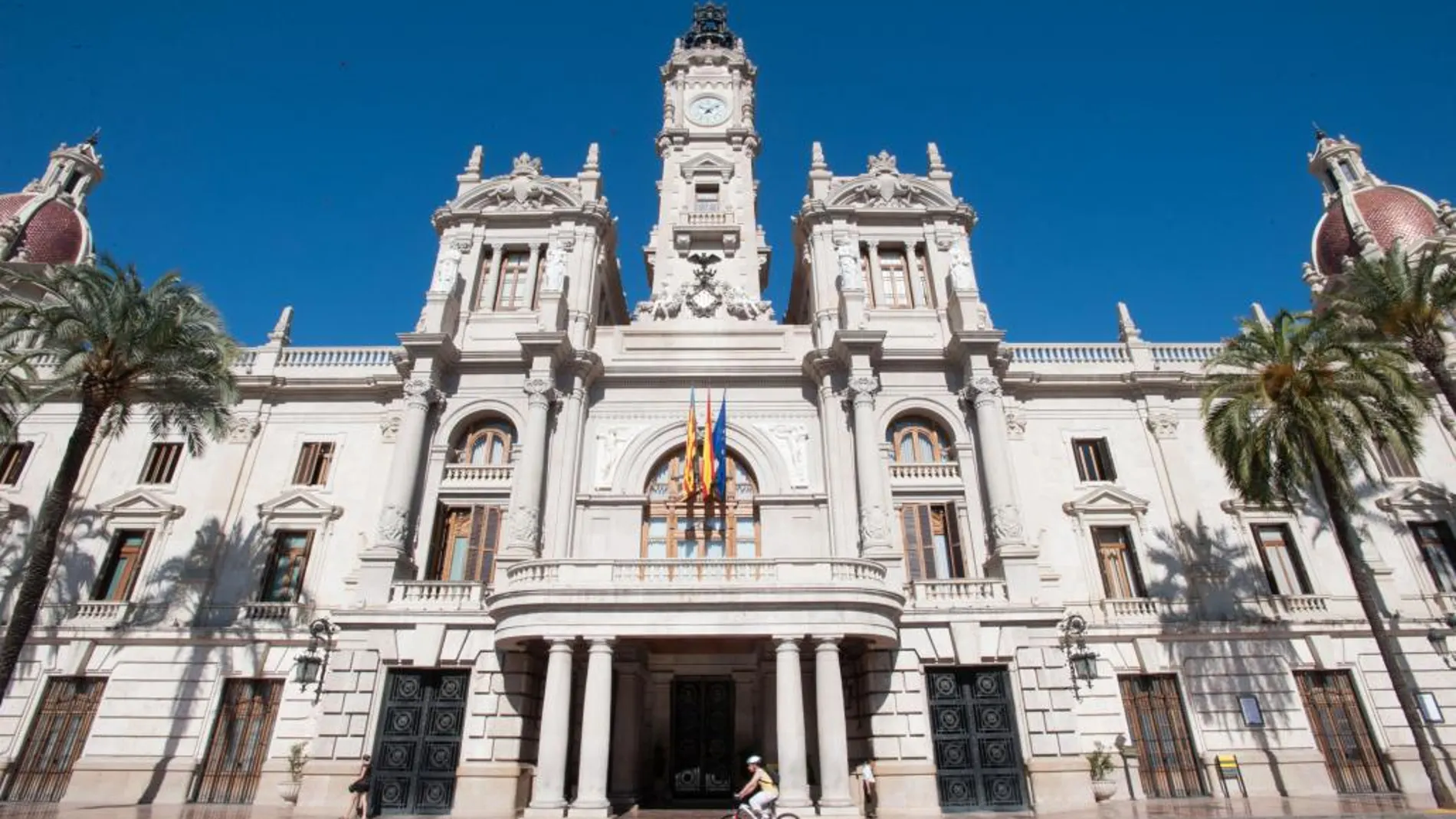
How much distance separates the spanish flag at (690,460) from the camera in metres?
23.1

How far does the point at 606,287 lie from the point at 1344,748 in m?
29.9

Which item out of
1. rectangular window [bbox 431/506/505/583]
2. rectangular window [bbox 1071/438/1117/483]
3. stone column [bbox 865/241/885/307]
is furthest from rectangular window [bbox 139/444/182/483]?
rectangular window [bbox 1071/438/1117/483]

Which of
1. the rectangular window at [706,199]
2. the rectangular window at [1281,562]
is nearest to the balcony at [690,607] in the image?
the rectangular window at [1281,562]

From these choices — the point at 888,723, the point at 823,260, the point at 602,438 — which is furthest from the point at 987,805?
the point at 823,260

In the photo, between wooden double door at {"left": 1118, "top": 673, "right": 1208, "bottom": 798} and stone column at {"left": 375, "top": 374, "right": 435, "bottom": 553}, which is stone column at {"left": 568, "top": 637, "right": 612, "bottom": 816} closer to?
stone column at {"left": 375, "top": 374, "right": 435, "bottom": 553}

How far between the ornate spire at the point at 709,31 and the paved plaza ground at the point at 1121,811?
3580 centimetres

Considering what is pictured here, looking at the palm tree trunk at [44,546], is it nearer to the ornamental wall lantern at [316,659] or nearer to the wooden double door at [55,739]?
the wooden double door at [55,739]

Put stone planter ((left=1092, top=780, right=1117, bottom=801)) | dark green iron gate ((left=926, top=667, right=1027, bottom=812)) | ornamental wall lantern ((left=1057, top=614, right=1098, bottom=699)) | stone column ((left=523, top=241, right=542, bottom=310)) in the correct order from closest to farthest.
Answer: dark green iron gate ((left=926, top=667, right=1027, bottom=812)) → ornamental wall lantern ((left=1057, top=614, right=1098, bottom=699)) → stone planter ((left=1092, top=780, right=1117, bottom=801)) → stone column ((left=523, top=241, right=542, bottom=310))

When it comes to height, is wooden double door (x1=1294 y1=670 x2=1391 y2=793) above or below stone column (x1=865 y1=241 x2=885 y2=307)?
below

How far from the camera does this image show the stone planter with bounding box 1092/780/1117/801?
19688mm

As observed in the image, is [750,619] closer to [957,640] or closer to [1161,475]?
[957,640]

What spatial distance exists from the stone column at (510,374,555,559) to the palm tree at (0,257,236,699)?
8.36m

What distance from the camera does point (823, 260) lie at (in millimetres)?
28328

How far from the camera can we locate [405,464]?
23.0 m
